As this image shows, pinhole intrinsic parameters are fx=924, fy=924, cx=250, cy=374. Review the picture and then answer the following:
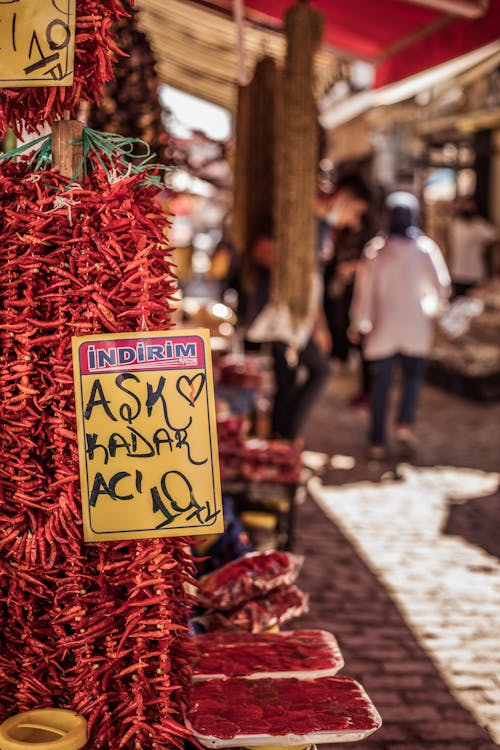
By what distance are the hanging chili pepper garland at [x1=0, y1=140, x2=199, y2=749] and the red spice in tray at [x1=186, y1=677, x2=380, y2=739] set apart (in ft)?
0.44

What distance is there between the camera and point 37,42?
6.65 ft

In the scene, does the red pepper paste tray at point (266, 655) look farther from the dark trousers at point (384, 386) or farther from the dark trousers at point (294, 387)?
the dark trousers at point (384, 386)

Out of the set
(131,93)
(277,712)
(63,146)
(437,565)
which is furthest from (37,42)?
(437,565)

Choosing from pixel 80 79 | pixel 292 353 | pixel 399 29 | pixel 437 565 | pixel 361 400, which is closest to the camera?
pixel 80 79

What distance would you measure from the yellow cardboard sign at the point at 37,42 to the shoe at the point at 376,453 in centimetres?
546

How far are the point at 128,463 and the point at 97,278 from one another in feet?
1.31

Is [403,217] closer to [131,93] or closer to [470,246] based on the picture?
[131,93]

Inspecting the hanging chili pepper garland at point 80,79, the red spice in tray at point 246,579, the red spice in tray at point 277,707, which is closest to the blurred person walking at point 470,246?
the red spice in tray at point 246,579

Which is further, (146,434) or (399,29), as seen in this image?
(399,29)

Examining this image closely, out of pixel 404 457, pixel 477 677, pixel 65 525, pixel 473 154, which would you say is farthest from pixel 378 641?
pixel 473 154

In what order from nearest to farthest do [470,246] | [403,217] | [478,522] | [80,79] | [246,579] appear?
[80,79], [246,579], [478,522], [403,217], [470,246]

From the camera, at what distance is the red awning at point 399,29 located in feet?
16.0

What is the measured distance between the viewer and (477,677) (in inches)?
142

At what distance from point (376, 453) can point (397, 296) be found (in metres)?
1.22
